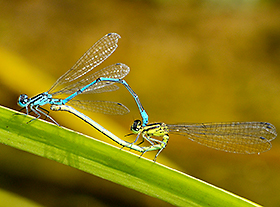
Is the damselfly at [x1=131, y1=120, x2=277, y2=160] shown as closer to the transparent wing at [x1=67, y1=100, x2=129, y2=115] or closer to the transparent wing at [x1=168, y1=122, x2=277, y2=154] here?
the transparent wing at [x1=168, y1=122, x2=277, y2=154]

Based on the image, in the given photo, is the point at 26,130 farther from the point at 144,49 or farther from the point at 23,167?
the point at 144,49

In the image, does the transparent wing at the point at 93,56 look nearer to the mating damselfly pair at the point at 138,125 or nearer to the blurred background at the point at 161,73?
the mating damselfly pair at the point at 138,125

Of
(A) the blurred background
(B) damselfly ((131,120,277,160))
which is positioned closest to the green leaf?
(B) damselfly ((131,120,277,160))

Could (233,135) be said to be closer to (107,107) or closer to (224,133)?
(224,133)

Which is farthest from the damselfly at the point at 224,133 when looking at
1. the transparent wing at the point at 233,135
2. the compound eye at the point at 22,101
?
the compound eye at the point at 22,101

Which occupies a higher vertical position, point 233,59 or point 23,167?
point 233,59

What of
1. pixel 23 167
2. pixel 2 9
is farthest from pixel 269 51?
pixel 2 9
